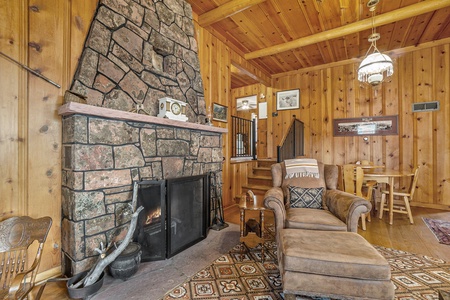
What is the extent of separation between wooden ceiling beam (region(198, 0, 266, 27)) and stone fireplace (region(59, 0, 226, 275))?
0.45 metres

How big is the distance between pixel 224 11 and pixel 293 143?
2.96 m

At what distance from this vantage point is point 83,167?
1.65 metres

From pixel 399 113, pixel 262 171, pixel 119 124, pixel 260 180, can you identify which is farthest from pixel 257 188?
pixel 399 113

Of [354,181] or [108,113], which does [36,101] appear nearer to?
[108,113]

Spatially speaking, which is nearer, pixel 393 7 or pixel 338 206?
pixel 338 206

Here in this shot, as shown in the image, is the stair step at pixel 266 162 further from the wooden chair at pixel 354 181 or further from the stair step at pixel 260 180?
the wooden chair at pixel 354 181

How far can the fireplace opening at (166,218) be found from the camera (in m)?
2.07

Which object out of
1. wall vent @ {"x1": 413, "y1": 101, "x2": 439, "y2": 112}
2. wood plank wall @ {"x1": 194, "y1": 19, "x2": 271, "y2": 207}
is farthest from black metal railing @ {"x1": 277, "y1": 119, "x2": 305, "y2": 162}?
wall vent @ {"x1": 413, "y1": 101, "x2": 439, "y2": 112}

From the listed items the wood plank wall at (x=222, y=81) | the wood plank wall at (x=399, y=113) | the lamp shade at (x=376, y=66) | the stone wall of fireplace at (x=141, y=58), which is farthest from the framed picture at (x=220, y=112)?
the wood plank wall at (x=399, y=113)

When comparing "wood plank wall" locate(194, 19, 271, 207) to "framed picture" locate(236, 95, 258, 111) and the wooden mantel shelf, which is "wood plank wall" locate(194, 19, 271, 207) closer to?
the wooden mantel shelf

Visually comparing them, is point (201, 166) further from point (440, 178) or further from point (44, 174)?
point (440, 178)

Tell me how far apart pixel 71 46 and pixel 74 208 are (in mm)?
1455


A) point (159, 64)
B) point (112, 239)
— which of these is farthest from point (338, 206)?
point (159, 64)

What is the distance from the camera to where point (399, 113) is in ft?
13.9
